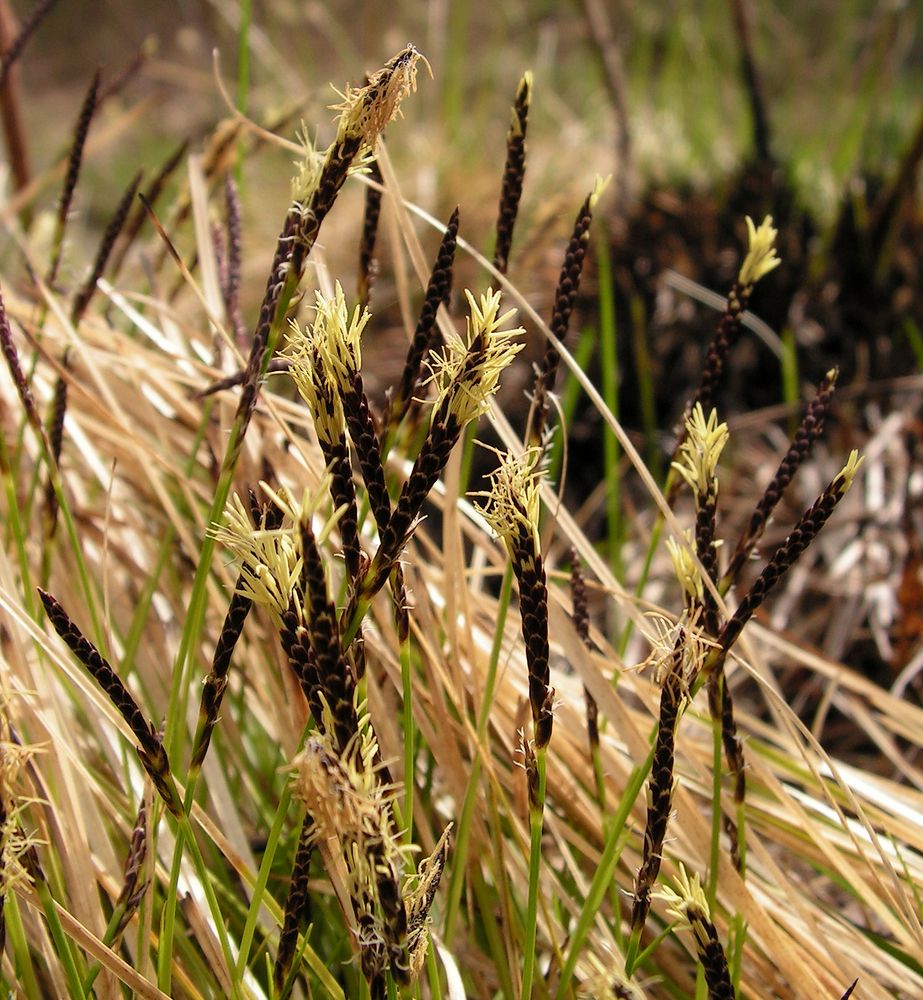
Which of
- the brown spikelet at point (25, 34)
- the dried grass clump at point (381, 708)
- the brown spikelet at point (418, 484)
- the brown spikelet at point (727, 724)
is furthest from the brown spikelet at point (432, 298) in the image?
the brown spikelet at point (25, 34)

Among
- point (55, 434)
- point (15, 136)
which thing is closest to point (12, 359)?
point (55, 434)

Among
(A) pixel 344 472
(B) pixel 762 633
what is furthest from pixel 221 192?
(A) pixel 344 472

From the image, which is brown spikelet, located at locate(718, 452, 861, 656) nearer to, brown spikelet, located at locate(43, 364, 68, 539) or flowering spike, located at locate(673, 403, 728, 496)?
flowering spike, located at locate(673, 403, 728, 496)

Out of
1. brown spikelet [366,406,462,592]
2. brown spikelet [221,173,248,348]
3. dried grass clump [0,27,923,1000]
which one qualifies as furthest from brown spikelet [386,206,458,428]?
brown spikelet [221,173,248,348]

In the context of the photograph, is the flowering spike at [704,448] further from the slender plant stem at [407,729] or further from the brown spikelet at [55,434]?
the brown spikelet at [55,434]

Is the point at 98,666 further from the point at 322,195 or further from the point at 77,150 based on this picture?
the point at 77,150

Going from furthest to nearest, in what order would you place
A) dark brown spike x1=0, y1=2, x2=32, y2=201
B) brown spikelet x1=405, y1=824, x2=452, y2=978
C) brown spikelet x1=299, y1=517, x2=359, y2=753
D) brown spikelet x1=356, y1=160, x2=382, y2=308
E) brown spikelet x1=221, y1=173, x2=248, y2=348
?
dark brown spike x1=0, y1=2, x2=32, y2=201 → brown spikelet x1=221, y1=173, x2=248, y2=348 → brown spikelet x1=356, y1=160, x2=382, y2=308 → brown spikelet x1=405, y1=824, x2=452, y2=978 → brown spikelet x1=299, y1=517, x2=359, y2=753

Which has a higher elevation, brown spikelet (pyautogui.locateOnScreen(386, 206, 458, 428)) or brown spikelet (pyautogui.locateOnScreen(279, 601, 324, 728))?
brown spikelet (pyautogui.locateOnScreen(386, 206, 458, 428))
